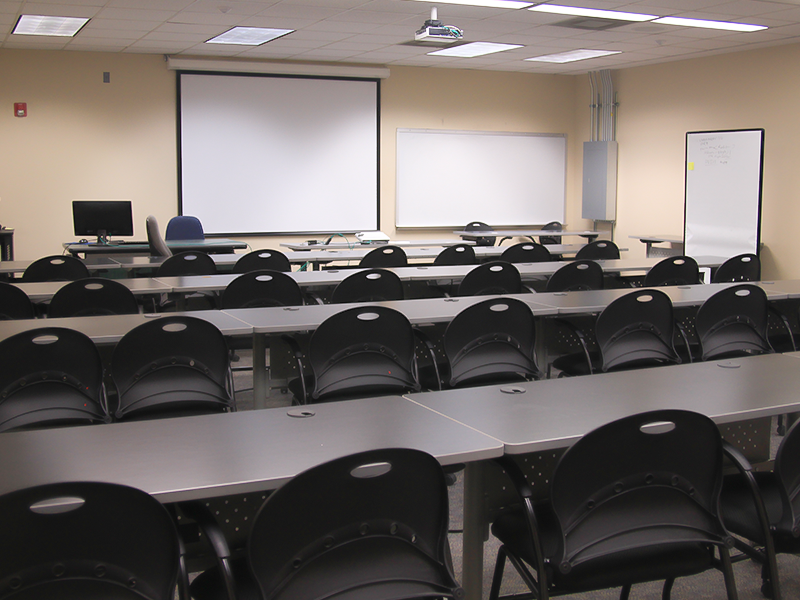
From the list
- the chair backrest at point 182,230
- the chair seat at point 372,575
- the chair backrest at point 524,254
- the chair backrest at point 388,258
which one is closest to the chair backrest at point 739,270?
the chair backrest at point 524,254

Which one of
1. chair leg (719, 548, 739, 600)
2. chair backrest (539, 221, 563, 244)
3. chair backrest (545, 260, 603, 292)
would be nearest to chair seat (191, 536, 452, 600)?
chair leg (719, 548, 739, 600)

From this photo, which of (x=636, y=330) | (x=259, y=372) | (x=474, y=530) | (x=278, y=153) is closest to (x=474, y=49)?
(x=278, y=153)

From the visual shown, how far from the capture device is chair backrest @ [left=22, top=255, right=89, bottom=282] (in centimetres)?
508

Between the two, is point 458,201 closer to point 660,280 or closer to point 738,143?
point 738,143

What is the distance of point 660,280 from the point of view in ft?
17.3

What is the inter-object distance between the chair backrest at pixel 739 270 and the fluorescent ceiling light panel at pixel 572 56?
4169 mm

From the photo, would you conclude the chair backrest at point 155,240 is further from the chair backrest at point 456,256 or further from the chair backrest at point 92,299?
the chair backrest at point 92,299

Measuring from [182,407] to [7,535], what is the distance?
1638 millimetres

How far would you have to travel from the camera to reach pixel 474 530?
6.59 ft

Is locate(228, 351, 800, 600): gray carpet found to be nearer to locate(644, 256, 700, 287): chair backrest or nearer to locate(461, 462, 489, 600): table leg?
locate(461, 462, 489, 600): table leg

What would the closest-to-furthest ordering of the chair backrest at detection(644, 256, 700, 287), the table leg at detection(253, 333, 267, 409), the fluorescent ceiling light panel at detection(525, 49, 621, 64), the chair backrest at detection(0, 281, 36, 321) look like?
1. the table leg at detection(253, 333, 267, 409)
2. the chair backrest at detection(0, 281, 36, 321)
3. the chair backrest at detection(644, 256, 700, 287)
4. the fluorescent ceiling light panel at detection(525, 49, 621, 64)

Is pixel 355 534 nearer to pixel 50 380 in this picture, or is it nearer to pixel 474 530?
pixel 474 530

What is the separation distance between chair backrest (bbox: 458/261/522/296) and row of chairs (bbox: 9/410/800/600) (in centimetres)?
268

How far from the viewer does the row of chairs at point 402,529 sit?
1295mm
